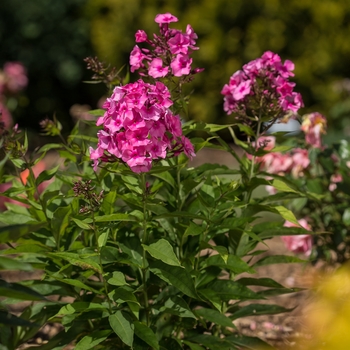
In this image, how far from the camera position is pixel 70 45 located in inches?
411

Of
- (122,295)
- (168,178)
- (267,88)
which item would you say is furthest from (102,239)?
(267,88)

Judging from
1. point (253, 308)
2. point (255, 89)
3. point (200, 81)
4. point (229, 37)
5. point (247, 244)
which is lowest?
point (253, 308)

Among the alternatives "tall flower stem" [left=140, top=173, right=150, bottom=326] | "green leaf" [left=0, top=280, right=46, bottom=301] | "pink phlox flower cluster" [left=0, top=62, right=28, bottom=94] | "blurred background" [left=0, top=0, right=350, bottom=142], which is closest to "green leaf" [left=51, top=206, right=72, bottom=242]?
"tall flower stem" [left=140, top=173, right=150, bottom=326]

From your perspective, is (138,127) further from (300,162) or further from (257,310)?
(300,162)

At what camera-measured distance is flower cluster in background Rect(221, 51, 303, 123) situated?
2.78m

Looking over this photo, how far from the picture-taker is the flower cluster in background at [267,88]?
9.12 ft

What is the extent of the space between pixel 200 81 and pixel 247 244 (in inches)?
265

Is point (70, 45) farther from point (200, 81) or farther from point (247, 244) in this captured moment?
point (247, 244)

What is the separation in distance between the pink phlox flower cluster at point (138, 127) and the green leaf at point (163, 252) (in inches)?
12.5

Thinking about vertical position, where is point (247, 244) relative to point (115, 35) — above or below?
below

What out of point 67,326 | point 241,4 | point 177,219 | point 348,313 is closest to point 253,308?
point 177,219

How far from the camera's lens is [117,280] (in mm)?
2436

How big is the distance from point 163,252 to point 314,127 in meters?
1.89

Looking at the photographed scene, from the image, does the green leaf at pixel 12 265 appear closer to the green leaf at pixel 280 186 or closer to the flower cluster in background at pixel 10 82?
the green leaf at pixel 280 186
